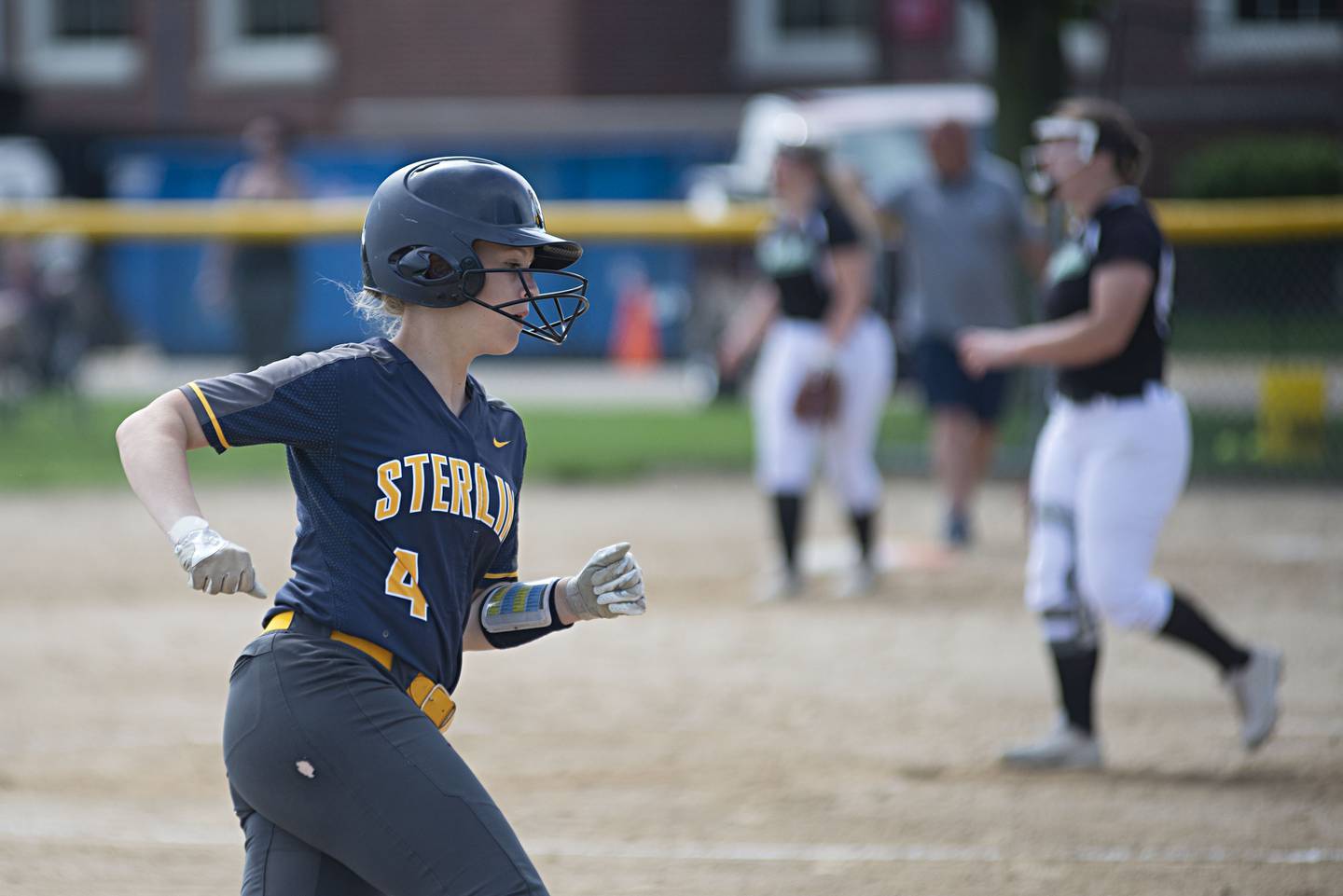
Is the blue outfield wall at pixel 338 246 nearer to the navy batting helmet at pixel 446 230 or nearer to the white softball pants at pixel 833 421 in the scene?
the white softball pants at pixel 833 421

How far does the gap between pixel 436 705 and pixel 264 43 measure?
2532 cm

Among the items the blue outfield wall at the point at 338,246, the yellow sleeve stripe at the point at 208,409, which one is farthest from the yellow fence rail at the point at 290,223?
the yellow sleeve stripe at the point at 208,409

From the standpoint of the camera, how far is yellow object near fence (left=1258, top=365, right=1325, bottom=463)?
41.6 feet

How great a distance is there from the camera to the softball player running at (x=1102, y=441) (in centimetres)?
570

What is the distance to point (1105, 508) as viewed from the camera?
569cm

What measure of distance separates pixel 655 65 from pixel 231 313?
11858 mm

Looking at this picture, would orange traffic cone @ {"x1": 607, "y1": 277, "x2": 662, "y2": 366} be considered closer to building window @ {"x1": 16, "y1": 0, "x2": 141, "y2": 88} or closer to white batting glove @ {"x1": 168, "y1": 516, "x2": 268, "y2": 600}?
building window @ {"x1": 16, "y1": 0, "x2": 141, "y2": 88}

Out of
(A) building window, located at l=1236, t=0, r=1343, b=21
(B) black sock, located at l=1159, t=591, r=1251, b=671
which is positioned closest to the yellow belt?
(B) black sock, located at l=1159, t=591, r=1251, b=671

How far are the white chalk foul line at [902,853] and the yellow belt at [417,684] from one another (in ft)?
5.93

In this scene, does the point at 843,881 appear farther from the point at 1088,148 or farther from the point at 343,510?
the point at 1088,148

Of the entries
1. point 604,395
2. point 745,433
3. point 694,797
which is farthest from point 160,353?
point 694,797

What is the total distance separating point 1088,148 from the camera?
5.82 meters

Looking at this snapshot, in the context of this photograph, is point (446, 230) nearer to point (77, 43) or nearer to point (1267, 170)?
point (1267, 170)

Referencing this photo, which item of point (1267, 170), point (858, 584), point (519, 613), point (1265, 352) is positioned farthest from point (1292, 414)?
point (519, 613)
